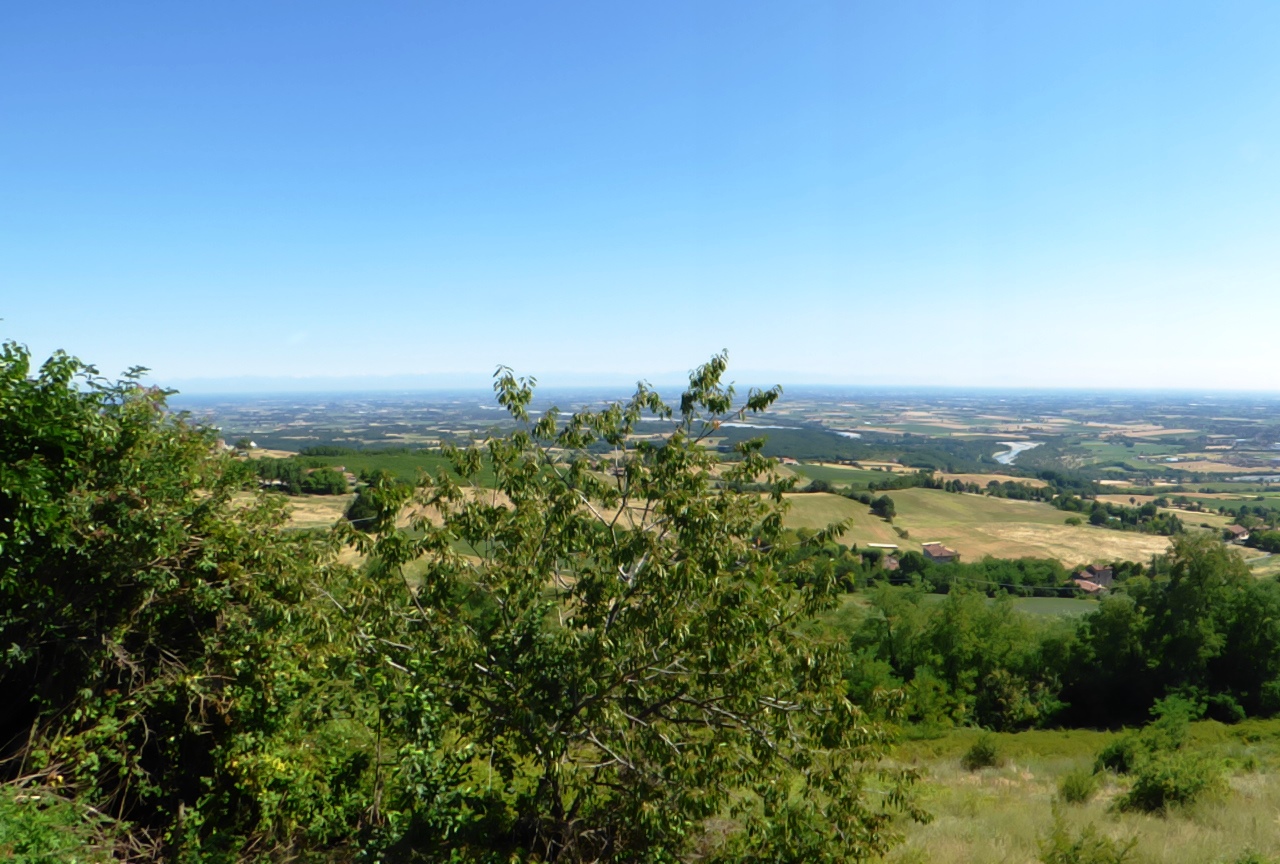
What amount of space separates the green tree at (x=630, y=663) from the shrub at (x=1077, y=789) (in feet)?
26.7

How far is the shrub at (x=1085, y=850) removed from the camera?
7914 millimetres

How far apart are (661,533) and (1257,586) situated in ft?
113

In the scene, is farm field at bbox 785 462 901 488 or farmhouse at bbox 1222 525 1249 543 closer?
farmhouse at bbox 1222 525 1249 543

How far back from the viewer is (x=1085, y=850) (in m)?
8.09

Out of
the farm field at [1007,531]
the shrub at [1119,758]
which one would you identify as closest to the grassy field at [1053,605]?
the farm field at [1007,531]

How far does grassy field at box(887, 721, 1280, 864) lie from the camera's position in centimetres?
839

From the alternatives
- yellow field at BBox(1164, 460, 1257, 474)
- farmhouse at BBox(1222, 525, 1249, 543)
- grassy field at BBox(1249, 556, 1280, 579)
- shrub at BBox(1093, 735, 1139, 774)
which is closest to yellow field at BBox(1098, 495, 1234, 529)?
farmhouse at BBox(1222, 525, 1249, 543)

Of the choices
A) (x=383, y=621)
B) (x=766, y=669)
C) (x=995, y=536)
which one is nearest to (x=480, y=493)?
(x=383, y=621)

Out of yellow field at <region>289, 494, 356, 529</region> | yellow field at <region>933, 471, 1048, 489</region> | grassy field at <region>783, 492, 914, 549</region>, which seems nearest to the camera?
yellow field at <region>289, 494, 356, 529</region>

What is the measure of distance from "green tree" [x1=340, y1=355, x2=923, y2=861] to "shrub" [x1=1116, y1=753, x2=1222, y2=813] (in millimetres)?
7335

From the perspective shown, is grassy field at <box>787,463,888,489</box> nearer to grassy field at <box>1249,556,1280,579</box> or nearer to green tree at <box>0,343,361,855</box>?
grassy field at <box>1249,556,1280,579</box>

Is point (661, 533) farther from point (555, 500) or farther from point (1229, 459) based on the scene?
point (1229, 459)

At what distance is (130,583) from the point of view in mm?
8312

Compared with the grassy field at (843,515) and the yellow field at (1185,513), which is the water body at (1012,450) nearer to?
the yellow field at (1185,513)
